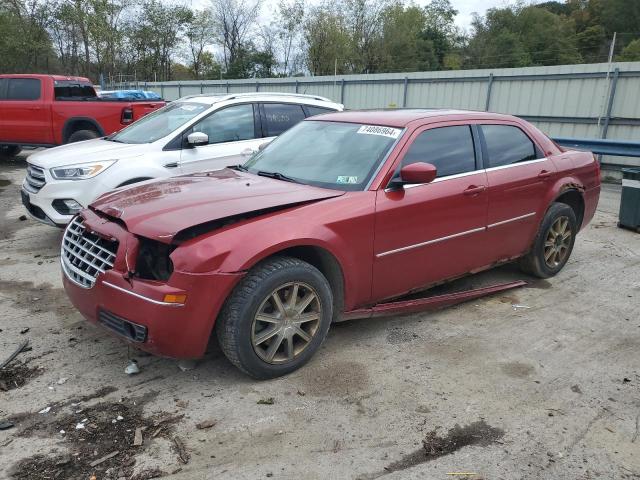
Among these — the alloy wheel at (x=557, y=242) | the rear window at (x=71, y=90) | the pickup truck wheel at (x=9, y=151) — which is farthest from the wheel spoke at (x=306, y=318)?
the pickup truck wheel at (x=9, y=151)

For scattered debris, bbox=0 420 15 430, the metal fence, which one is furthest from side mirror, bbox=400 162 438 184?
the metal fence

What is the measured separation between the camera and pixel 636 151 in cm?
1059

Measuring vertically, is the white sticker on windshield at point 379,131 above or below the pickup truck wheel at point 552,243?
above

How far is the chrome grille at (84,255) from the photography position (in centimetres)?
340

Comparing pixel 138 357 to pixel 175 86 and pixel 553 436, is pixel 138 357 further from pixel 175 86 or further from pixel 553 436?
pixel 175 86

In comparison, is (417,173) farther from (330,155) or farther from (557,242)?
(557,242)

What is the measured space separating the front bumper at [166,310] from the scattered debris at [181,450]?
1.69ft

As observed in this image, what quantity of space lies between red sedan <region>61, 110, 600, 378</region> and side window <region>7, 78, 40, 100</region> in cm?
951

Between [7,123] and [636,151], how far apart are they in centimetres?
1328

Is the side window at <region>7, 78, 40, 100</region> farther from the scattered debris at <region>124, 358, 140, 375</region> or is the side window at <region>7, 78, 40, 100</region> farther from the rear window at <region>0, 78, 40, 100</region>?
the scattered debris at <region>124, 358, 140, 375</region>

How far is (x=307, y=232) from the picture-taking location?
345 centimetres

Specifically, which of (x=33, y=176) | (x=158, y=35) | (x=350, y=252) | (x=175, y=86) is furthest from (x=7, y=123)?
(x=158, y=35)

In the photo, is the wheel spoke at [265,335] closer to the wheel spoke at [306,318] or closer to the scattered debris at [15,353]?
the wheel spoke at [306,318]

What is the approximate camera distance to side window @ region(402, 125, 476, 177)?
4.20m
